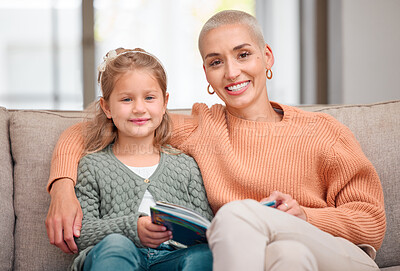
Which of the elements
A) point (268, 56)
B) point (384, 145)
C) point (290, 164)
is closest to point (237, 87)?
point (268, 56)

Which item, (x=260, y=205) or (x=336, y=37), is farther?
(x=336, y=37)

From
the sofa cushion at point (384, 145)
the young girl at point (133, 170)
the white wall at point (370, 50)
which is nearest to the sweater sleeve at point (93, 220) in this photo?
the young girl at point (133, 170)

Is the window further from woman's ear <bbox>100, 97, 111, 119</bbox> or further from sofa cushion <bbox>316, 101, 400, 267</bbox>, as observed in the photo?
sofa cushion <bbox>316, 101, 400, 267</bbox>

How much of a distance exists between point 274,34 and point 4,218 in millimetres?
3638

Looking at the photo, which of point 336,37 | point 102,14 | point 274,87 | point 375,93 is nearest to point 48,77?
point 102,14

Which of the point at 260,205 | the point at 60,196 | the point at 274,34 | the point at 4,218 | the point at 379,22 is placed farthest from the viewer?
the point at 274,34

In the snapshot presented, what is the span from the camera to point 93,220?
1.38 meters

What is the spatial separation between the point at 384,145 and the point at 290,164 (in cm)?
38

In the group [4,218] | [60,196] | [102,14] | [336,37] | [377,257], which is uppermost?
[102,14]

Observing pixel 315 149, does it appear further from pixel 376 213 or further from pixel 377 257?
pixel 377 257

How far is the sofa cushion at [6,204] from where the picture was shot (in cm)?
150

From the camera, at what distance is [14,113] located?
1.73m

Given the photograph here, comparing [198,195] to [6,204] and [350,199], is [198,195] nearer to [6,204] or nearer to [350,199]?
[350,199]

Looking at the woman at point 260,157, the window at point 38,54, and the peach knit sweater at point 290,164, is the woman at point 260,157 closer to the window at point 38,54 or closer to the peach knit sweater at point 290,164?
the peach knit sweater at point 290,164
